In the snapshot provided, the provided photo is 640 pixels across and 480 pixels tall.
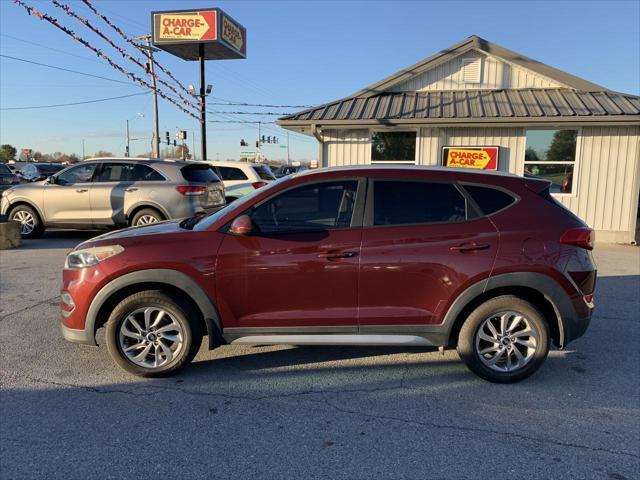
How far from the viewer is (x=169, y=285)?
3.70 metres

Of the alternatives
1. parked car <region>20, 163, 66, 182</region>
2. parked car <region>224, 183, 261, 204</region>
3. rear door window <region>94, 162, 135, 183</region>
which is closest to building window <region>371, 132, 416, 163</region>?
parked car <region>224, 183, 261, 204</region>

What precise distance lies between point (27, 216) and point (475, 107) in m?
10.5

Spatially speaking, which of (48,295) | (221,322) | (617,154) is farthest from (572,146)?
(48,295)

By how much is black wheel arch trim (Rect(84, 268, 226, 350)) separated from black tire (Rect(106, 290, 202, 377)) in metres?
0.11

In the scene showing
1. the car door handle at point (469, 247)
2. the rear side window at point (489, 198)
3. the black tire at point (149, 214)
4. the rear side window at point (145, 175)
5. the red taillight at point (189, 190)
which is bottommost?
the black tire at point (149, 214)

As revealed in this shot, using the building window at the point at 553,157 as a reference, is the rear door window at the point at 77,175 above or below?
below

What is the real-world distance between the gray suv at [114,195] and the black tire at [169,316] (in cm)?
584

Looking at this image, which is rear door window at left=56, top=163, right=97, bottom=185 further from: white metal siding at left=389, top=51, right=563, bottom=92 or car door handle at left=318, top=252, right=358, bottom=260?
car door handle at left=318, top=252, right=358, bottom=260

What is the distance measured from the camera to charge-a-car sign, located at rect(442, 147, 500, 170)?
11.3m

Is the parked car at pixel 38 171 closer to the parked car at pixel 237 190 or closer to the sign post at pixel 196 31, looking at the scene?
the sign post at pixel 196 31

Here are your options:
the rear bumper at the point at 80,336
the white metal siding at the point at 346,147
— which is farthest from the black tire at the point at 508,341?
the white metal siding at the point at 346,147

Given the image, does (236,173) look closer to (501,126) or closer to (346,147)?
(346,147)

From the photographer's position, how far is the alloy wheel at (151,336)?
12.2ft

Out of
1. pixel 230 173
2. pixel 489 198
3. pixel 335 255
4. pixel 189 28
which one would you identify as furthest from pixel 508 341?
pixel 189 28
